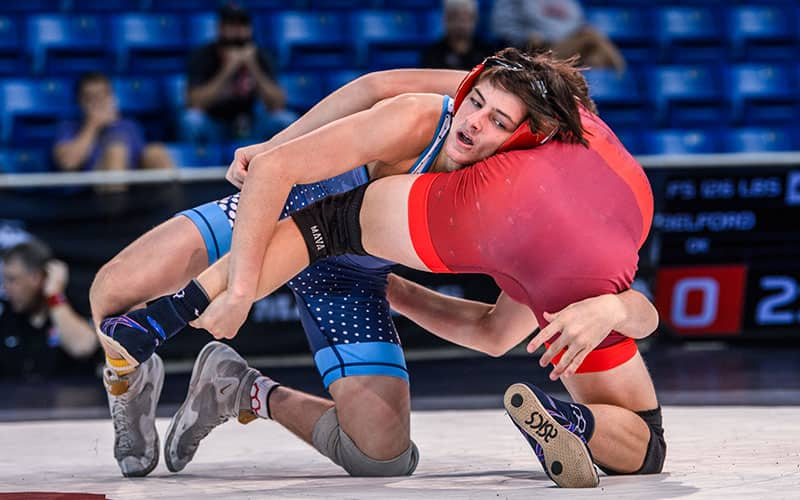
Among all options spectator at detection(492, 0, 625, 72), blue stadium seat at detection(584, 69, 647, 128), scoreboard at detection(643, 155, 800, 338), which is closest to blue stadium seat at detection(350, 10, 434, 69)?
spectator at detection(492, 0, 625, 72)

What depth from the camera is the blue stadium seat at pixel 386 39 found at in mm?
7387

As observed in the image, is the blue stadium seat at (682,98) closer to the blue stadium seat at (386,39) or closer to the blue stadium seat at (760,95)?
the blue stadium seat at (760,95)

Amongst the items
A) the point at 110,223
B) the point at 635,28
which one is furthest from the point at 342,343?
the point at 635,28

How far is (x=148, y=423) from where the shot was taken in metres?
3.25

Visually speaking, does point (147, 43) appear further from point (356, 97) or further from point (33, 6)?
point (356, 97)

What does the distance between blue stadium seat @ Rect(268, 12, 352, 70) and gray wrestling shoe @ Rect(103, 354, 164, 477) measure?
14.3ft

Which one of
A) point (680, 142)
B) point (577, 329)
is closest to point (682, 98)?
point (680, 142)

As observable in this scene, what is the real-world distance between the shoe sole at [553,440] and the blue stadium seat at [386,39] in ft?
16.0

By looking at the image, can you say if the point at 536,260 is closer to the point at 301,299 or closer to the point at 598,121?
the point at 598,121

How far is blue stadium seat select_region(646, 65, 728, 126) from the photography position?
25.0ft

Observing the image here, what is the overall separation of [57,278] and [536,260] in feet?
10.8

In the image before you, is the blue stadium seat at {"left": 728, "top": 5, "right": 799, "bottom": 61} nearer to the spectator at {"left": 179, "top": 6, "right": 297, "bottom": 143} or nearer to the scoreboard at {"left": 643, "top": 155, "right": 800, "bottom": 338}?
the scoreboard at {"left": 643, "top": 155, "right": 800, "bottom": 338}

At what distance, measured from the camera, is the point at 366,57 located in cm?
738

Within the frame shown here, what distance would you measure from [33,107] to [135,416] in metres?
3.94
